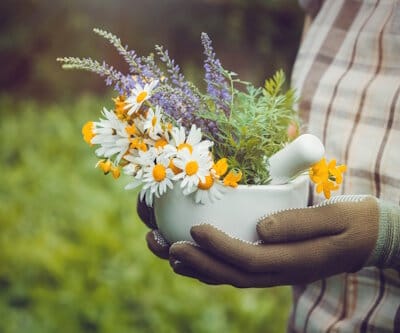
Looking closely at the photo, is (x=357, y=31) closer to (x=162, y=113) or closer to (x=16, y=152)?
(x=162, y=113)

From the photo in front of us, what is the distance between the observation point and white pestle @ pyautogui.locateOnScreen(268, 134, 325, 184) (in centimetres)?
96

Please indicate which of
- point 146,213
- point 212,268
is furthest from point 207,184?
point 146,213

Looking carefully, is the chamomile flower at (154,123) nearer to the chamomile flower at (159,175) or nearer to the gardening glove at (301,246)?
the chamomile flower at (159,175)

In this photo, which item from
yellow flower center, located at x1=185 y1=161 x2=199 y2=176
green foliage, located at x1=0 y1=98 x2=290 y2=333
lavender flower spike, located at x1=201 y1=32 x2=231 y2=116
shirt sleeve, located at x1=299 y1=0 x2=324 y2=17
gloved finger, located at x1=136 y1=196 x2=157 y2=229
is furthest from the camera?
green foliage, located at x1=0 y1=98 x2=290 y2=333

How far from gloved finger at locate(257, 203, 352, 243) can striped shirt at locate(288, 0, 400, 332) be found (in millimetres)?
185

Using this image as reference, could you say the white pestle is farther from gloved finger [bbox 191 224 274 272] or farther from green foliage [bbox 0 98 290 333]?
green foliage [bbox 0 98 290 333]

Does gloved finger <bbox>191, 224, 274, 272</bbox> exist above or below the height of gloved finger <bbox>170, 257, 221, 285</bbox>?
above

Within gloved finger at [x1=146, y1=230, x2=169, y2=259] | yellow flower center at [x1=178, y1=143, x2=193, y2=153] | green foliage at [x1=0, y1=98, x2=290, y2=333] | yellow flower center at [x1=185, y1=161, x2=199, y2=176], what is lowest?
green foliage at [x1=0, y1=98, x2=290, y2=333]

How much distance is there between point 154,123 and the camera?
97 cm

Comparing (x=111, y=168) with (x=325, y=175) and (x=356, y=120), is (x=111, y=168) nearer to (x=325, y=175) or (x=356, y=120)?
(x=325, y=175)

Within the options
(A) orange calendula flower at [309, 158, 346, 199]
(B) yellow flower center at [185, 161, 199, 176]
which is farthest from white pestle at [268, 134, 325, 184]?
(B) yellow flower center at [185, 161, 199, 176]

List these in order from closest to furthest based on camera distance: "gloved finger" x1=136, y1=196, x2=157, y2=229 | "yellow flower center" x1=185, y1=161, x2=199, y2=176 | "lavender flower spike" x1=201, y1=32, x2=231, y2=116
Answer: "yellow flower center" x1=185, y1=161, x2=199, y2=176, "lavender flower spike" x1=201, y1=32, x2=231, y2=116, "gloved finger" x1=136, y1=196, x2=157, y2=229

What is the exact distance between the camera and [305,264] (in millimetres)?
999

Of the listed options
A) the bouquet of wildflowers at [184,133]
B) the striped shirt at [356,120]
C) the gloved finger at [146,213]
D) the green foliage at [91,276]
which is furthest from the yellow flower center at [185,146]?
the green foliage at [91,276]
